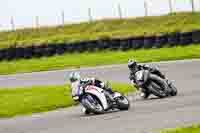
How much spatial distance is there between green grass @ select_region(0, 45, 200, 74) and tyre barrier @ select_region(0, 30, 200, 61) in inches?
16.2

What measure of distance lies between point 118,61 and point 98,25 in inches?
781

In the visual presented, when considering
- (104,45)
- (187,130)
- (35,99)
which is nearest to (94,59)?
(104,45)

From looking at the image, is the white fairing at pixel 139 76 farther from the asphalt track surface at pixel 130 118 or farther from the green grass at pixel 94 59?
the green grass at pixel 94 59

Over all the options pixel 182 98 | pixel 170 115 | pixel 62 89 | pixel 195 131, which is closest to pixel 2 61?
pixel 62 89

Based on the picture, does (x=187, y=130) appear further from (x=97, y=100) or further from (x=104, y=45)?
(x=104, y=45)

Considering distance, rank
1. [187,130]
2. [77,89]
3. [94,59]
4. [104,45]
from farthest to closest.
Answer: [104,45] → [94,59] → [77,89] → [187,130]

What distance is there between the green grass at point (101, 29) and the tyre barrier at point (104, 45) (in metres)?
1.72

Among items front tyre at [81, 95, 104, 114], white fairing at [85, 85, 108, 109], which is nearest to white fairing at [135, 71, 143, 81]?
white fairing at [85, 85, 108, 109]

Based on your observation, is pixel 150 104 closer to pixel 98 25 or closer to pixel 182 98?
pixel 182 98

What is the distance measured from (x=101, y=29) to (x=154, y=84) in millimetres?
34840

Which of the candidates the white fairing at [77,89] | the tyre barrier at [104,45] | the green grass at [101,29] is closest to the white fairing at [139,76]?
the white fairing at [77,89]

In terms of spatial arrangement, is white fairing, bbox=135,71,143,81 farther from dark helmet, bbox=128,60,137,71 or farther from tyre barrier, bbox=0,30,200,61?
tyre barrier, bbox=0,30,200,61

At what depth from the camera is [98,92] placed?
59.4 feet

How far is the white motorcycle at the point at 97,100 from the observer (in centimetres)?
1797
